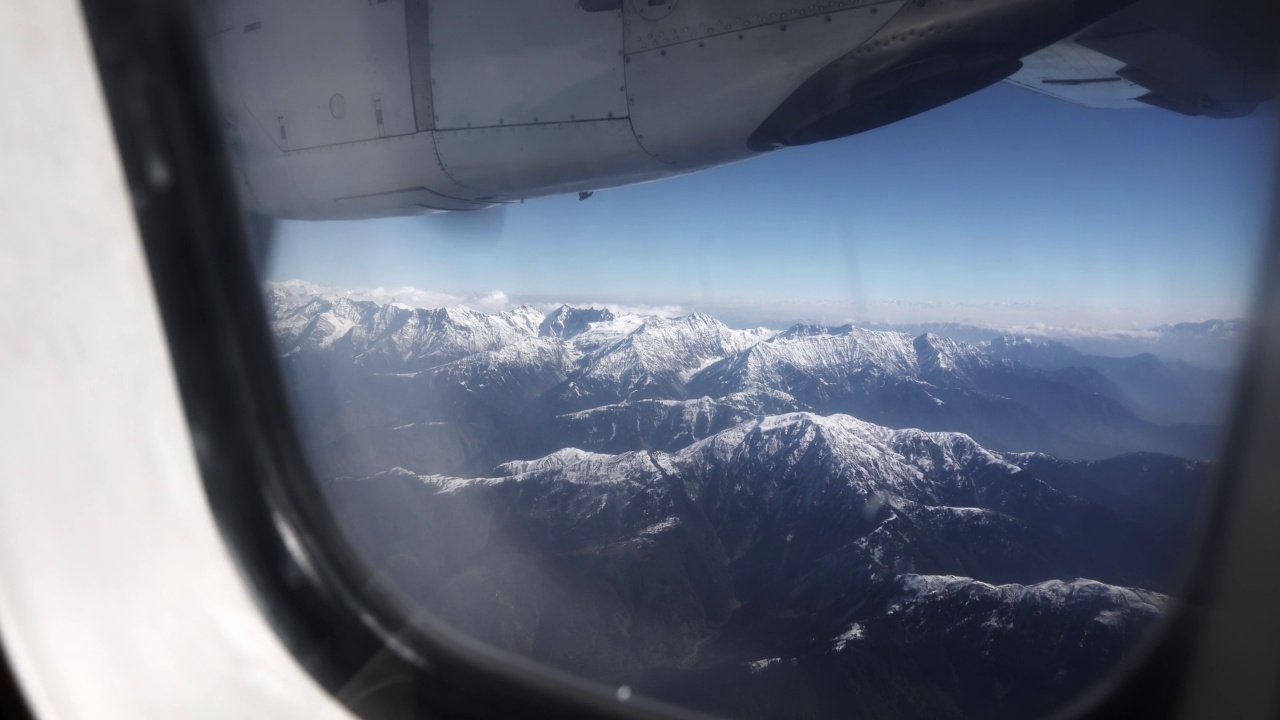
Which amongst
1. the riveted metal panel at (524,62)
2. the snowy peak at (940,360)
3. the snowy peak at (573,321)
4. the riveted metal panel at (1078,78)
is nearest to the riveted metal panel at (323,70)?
the riveted metal panel at (524,62)

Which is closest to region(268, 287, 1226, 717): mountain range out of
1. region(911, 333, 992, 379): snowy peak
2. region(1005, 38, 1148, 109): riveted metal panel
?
region(911, 333, 992, 379): snowy peak

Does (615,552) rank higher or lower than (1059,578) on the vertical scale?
lower

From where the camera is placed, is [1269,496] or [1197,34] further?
[1197,34]

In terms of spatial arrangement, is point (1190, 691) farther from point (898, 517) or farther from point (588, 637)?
point (898, 517)

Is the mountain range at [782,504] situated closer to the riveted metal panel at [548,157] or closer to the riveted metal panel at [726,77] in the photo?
the riveted metal panel at [548,157]

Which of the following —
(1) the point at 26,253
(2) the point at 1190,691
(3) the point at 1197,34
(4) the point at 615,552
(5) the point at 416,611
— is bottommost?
(4) the point at 615,552

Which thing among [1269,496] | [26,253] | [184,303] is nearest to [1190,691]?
[1269,496]

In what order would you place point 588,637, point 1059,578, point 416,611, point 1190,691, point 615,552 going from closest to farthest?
point 1190,691, point 416,611, point 1059,578, point 588,637, point 615,552
